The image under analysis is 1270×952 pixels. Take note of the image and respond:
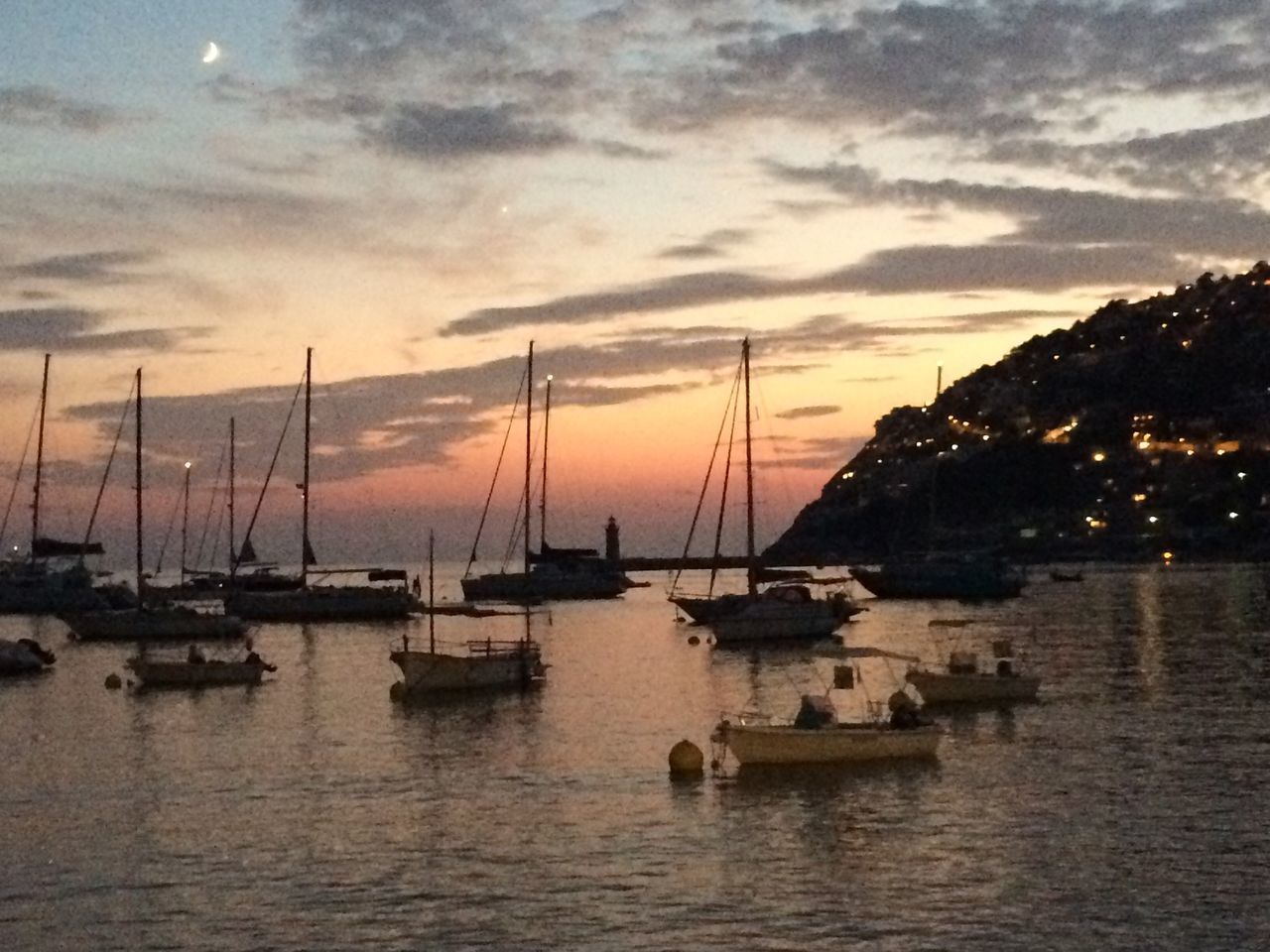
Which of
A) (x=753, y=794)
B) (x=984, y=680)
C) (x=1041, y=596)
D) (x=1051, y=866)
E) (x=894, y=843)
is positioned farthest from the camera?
(x=1041, y=596)

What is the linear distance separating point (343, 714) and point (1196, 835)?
29837mm

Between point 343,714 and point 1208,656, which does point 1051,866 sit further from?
point 1208,656

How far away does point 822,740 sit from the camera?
36562mm

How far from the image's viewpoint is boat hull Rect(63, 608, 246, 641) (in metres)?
85.1

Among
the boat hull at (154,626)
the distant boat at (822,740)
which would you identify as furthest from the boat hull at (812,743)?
the boat hull at (154,626)

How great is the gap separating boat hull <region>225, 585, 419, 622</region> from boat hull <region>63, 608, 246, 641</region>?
12.5m

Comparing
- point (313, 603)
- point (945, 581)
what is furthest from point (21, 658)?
point (945, 581)

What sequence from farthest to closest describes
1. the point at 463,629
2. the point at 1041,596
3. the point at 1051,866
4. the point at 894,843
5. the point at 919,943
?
the point at 1041,596
the point at 463,629
the point at 894,843
the point at 1051,866
the point at 919,943

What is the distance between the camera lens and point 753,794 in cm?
3434

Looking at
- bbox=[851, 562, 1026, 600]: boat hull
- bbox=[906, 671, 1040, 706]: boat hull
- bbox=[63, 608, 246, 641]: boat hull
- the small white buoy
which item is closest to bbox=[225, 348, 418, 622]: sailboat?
bbox=[63, 608, 246, 641]: boat hull

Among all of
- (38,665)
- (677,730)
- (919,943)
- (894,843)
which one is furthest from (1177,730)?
(38,665)

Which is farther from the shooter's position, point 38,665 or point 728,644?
point 728,644

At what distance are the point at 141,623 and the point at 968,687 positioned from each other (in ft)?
175

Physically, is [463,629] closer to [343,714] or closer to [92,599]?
[92,599]
